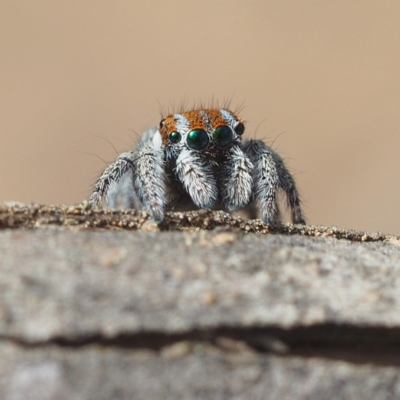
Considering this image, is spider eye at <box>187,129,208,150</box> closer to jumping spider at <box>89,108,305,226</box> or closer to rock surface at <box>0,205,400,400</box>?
jumping spider at <box>89,108,305,226</box>

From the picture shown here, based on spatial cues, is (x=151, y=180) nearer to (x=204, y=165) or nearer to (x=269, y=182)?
(x=204, y=165)

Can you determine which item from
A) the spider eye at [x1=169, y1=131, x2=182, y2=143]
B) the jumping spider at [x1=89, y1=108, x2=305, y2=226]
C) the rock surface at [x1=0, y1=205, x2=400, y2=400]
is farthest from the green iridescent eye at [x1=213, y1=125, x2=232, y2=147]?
the rock surface at [x1=0, y1=205, x2=400, y2=400]

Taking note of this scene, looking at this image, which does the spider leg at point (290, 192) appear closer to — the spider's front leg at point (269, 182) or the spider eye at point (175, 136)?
the spider's front leg at point (269, 182)

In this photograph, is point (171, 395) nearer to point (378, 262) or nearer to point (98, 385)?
point (98, 385)

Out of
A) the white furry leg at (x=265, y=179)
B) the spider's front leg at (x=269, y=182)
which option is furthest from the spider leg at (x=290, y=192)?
the white furry leg at (x=265, y=179)

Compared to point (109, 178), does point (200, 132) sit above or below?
above

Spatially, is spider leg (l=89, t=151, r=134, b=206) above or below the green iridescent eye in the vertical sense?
below

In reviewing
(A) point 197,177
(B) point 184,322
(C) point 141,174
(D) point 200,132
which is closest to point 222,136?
(D) point 200,132
